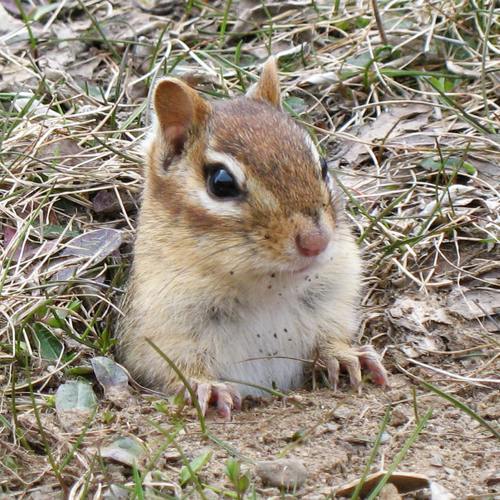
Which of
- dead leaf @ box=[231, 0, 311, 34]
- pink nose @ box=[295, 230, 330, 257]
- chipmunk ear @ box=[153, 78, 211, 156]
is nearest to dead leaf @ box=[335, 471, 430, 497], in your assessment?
pink nose @ box=[295, 230, 330, 257]

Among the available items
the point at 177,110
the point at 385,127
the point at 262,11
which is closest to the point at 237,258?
the point at 177,110

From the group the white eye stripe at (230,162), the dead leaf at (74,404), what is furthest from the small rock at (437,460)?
the dead leaf at (74,404)

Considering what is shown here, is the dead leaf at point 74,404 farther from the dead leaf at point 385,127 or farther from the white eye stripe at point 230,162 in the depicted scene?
the dead leaf at point 385,127

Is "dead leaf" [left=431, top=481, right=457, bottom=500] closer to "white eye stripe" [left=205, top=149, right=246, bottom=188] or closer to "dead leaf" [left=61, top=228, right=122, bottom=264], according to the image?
"white eye stripe" [left=205, top=149, right=246, bottom=188]

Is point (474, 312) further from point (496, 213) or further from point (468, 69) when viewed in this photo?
point (468, 69)

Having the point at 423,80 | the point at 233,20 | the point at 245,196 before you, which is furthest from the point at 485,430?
the point at 233,20
